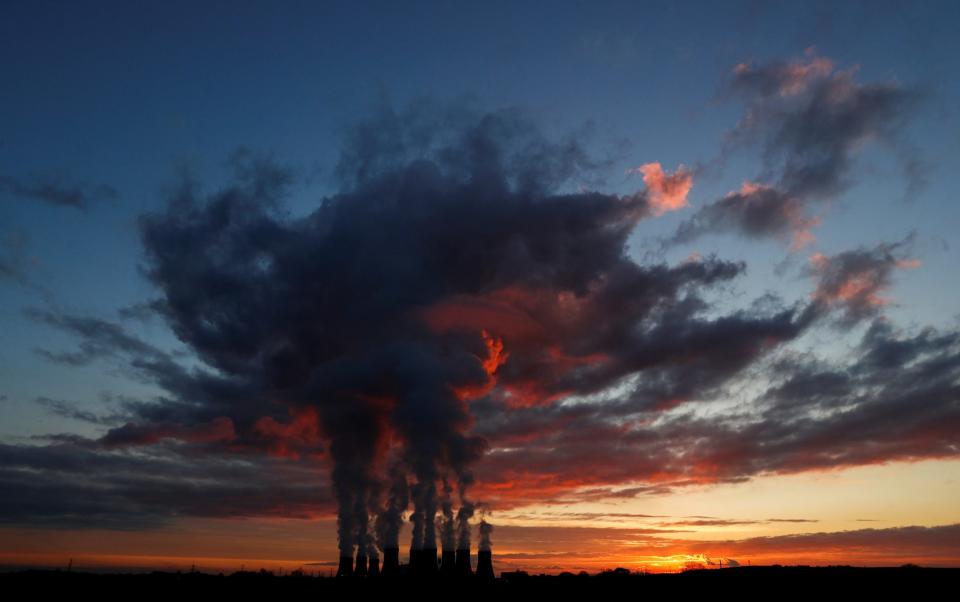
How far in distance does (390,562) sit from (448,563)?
18.0 m

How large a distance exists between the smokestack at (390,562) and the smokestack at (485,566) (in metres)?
16.7

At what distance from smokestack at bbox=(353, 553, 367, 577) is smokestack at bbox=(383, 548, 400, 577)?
1611 centimetres

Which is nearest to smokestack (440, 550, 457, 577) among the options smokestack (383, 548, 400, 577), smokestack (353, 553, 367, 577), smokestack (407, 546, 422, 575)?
smokestack (407, 546, 422, 575)

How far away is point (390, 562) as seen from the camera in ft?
396

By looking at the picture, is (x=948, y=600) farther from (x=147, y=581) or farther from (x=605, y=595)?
(x=147, y=581)

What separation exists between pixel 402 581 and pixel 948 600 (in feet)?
225

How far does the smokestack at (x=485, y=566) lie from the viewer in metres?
105

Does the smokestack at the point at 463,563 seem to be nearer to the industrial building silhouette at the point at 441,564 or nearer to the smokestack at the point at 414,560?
the industrial building silhouette at the point at 441,564

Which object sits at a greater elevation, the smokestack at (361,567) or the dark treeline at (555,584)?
the smokestack at (361,567)

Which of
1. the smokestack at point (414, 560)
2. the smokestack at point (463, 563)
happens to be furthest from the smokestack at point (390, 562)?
the smokestack at point (463, 563)

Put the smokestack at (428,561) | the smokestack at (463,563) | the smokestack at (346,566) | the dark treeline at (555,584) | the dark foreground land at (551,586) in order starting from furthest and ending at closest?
1. the smokestack at (346,566)
2. the smokestack at (428,561)
3. the smokestack at (463,563)
4. the dark treeline at (555,584)
5. the dark foreground land at (551,586)

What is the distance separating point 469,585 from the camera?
101812 mm

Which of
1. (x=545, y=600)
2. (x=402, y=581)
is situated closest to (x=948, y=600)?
(x=545, y=600)

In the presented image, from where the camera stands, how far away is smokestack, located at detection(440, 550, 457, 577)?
105625 mm
